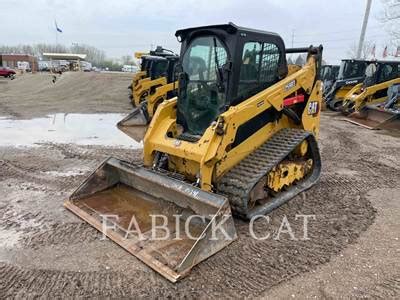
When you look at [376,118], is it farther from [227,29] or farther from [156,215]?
[156,215]

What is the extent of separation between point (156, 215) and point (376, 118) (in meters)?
9.84

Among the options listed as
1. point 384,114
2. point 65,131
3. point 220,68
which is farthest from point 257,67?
point 384,114

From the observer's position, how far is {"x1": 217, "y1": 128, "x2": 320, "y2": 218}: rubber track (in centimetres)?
404

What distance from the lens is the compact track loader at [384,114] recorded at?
10.9 meters

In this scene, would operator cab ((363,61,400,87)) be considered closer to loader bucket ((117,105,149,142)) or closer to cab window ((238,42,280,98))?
loader bucket ((117,105,149,142))

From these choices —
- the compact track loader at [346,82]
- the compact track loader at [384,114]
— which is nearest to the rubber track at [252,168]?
the compact track loader at [384,114]

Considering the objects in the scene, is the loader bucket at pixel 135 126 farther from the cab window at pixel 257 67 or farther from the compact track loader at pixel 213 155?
the cab window at pixel 257 67

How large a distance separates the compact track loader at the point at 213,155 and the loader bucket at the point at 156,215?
0.04 ft

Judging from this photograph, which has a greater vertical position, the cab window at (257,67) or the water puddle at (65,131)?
the cab window at (257,67)

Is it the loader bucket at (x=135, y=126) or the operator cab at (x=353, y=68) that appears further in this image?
→ the operator cab at (x=353, y=68)

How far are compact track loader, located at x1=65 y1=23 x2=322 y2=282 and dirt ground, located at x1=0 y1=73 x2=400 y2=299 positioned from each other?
7.9 inches

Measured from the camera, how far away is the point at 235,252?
3.61 metres

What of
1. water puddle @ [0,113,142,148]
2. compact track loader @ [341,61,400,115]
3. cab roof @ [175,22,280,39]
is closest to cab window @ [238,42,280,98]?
cab roof @ [175,22,280,39]

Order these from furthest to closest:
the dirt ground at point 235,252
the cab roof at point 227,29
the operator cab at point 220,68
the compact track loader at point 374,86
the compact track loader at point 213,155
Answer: the compact track loader at point 374,86 → the operator cab at point 220,68 → the cab roof at point 227,29 → the compact track loader at point 213,155 → the dirt ground at point 235,252
